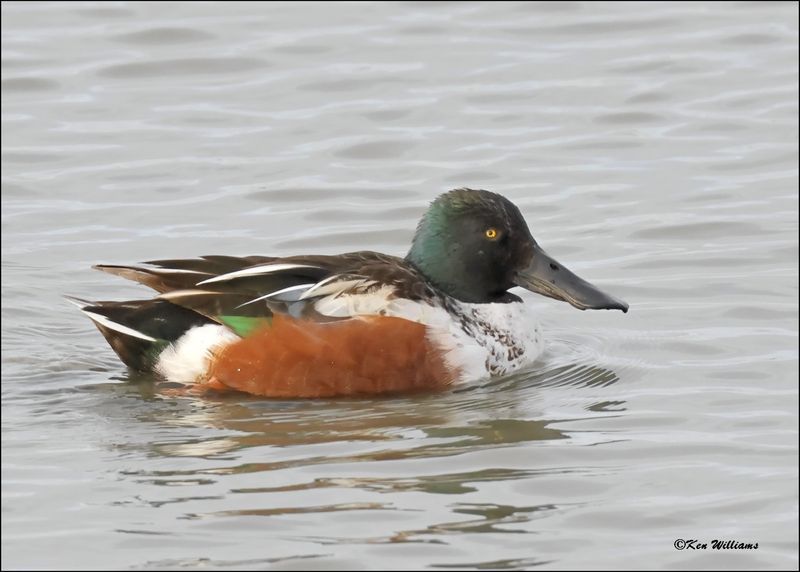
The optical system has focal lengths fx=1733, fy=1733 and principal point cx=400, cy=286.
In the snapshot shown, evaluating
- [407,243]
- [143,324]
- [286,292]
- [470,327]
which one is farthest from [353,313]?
[407,243]

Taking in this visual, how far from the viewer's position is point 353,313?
8.69 meters

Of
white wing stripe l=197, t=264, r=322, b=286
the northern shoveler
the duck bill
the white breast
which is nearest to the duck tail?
the northern shoveler

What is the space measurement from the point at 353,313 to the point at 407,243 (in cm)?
315

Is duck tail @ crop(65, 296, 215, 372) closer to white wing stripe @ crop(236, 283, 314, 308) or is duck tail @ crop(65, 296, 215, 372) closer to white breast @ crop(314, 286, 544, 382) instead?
white wing stripe @ crop(236, 283, 314, 308)

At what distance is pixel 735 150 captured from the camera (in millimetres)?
13570

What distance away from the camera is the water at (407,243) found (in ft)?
23.4

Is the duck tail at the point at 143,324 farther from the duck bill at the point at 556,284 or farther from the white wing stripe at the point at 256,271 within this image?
the duck bill at the point at 556,284

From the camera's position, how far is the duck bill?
931 cm

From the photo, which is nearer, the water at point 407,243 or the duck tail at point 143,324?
the water at point 407,243

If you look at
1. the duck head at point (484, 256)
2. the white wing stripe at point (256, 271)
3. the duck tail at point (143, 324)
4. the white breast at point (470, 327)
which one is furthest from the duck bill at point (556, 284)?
the duck tail at point (143, 324)

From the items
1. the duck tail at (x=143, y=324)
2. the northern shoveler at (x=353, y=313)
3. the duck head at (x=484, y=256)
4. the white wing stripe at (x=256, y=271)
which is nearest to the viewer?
the northern shoveler at (x=353, y=313)

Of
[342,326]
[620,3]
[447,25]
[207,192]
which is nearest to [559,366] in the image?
[342,326]

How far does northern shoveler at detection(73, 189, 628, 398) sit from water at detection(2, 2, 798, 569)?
16 cm

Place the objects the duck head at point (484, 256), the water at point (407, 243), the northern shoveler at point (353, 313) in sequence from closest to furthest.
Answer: the water at point (407, 243)
the northern shoveler at point (353, 313)
the duck head at point (484, 256)
